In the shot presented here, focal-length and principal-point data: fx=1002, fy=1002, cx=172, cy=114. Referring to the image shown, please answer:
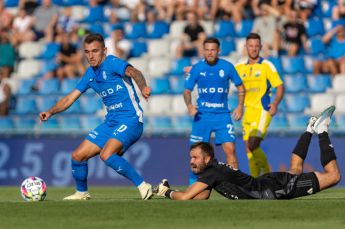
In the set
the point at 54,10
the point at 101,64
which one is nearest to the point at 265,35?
the point at 54,10

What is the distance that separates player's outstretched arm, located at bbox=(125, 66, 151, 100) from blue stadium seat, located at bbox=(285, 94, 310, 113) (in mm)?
9220

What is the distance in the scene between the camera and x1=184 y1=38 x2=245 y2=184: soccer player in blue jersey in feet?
52.9

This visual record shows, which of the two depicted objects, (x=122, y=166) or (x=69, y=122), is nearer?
(x=122, y=166)

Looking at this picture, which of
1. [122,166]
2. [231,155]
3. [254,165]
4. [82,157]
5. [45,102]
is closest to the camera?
[122,166]

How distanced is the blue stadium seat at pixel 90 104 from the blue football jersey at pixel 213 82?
6991 millimetres

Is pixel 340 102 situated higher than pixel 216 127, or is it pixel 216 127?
pixel 340 102

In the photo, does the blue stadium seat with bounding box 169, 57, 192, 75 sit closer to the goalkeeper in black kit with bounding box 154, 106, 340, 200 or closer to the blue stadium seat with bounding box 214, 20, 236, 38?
the blue stadium seat with bounding box 214, 20, 236, 38

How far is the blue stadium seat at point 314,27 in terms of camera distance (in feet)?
79.2

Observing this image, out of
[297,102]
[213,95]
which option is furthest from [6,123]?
[213,95]

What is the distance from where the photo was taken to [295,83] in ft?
73.6

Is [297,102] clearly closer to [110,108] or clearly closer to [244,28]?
[244,28]

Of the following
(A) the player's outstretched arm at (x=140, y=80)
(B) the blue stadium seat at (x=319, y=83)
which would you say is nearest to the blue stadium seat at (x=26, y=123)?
→ (B) the blue stadium seat at (x=319, y=83)

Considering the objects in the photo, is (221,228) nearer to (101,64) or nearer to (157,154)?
(101,64)

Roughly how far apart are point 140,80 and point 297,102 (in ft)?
32.1
